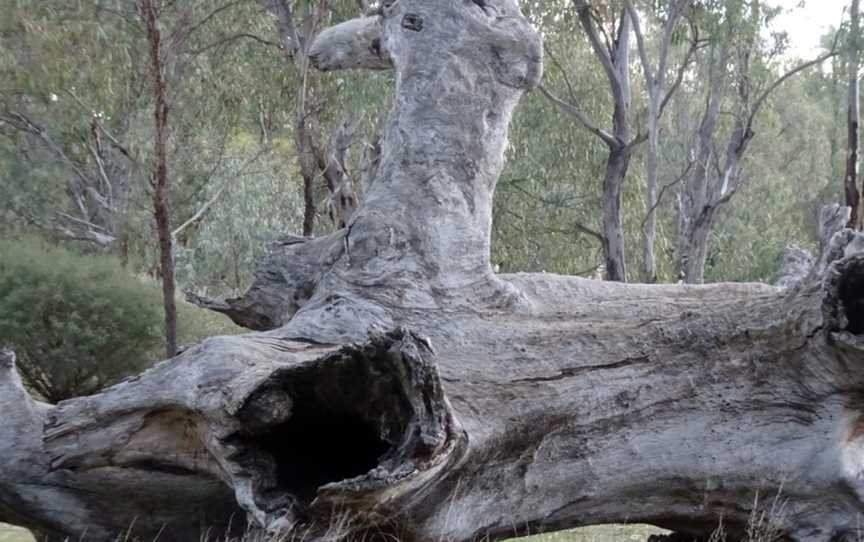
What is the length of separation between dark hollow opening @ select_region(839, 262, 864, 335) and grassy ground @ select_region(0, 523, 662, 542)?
2.02m

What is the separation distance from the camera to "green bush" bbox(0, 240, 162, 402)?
12984mm

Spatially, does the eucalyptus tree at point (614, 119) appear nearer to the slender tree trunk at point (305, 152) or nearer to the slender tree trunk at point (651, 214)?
the slender tree trunk at point (651, 214)

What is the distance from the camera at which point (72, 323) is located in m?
13.0

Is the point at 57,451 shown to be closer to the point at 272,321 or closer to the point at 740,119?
the point at 272,321

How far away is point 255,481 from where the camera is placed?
3467mm

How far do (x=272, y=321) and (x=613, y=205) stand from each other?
945 cm

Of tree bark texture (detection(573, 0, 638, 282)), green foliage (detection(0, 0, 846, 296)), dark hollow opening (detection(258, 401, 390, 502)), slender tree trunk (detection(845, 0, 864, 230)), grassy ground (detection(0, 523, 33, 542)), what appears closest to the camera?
dark hollow opening (detection(258, 401, 390, 502))

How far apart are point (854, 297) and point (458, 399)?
1.33 metres

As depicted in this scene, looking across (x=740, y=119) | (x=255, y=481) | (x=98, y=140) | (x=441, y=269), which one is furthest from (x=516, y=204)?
(x=255, y=481)

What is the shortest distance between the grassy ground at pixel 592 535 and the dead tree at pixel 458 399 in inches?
38.5

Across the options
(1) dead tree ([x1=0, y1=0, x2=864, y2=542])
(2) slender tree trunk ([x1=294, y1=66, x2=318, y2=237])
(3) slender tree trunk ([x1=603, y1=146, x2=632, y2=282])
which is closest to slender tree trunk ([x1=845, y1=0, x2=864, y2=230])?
(3) slender tree trunk ([x1=603, y1=146, x2=632, y2=282])

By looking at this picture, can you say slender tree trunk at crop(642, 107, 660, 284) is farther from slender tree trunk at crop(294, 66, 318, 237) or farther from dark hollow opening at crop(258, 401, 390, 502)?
dark hollow opening at crop(258, 401, 390, 502)

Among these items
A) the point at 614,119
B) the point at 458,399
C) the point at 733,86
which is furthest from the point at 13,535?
the point at 733,86

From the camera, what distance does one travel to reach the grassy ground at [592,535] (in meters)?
5.57
